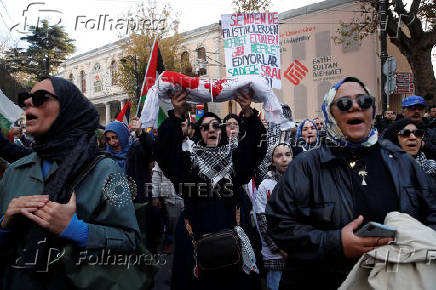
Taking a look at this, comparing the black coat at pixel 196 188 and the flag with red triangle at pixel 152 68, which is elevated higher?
the flag with red triangle at pixel 152 68

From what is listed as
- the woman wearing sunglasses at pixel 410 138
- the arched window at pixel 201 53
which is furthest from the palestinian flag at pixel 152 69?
the arched window at pixel 201 53

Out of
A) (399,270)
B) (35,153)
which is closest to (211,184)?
(35,153)

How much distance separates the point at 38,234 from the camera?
1900 mm

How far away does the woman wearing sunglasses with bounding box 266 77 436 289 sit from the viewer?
6.46 feet

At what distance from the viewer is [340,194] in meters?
2.02

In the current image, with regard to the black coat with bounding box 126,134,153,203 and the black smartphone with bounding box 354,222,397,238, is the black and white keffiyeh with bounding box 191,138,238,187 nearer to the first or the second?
the black smartphone with bounding box 354,222,397,238

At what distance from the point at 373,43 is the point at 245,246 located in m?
19.8

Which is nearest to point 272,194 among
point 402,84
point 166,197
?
point 166,197

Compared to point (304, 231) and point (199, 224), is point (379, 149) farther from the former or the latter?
point (199, 224)

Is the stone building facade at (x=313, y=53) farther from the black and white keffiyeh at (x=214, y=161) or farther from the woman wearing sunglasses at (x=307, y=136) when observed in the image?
the black and white keffiyeh at (x=214, y=161)

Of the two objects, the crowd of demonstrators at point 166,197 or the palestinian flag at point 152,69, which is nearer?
the palestinian flag at point 152,69

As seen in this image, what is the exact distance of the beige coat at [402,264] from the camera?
158 centimetres

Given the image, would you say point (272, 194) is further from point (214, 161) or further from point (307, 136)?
point (307, 136)

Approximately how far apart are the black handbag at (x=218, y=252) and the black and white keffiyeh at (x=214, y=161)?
0.44 meters
